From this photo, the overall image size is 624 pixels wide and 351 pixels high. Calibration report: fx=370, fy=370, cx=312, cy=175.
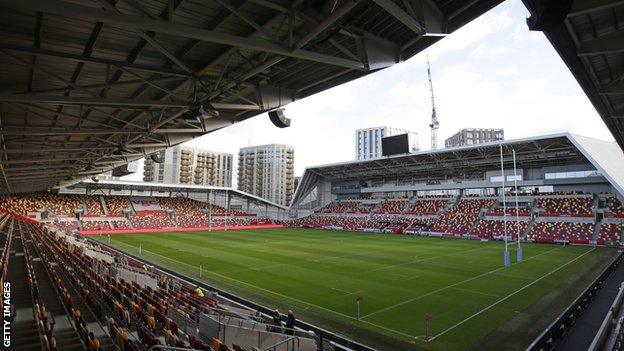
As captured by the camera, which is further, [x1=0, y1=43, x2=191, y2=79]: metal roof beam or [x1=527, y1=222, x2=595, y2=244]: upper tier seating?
[x1=527, y1=222, x2=595, y2=244]: upper tier seating

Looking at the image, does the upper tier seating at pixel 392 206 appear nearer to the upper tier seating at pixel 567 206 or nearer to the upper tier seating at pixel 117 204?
the upper tier seating at pixel 567 206

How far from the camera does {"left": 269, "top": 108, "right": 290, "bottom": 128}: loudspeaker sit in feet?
39.4

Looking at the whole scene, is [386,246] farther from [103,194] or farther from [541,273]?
[103,194]

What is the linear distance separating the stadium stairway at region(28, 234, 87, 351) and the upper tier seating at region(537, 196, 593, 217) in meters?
56.2

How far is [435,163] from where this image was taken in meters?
62.8

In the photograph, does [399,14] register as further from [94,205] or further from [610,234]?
[94,205]

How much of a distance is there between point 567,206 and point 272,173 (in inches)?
4649

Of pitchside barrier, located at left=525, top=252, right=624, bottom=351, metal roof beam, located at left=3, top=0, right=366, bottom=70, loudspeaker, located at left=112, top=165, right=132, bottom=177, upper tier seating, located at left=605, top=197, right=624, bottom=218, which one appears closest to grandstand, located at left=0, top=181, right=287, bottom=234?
loudspeaker, located at left=112, top=165, right=132, bottom=177

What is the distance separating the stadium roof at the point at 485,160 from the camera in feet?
149

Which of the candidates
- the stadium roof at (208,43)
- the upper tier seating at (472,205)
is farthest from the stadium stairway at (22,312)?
the upper tier seating at (472,205)

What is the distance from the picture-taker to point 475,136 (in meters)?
168

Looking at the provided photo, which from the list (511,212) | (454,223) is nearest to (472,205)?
(454,223)

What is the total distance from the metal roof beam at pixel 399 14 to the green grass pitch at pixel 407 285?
34.7ft

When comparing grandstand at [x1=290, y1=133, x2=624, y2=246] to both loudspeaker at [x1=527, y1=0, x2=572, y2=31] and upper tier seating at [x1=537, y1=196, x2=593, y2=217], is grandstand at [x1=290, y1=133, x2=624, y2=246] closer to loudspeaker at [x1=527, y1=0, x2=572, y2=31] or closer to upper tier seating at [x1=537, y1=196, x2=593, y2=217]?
upper tier seating at [x1=537, y1=196, x2=593, y2=217]
